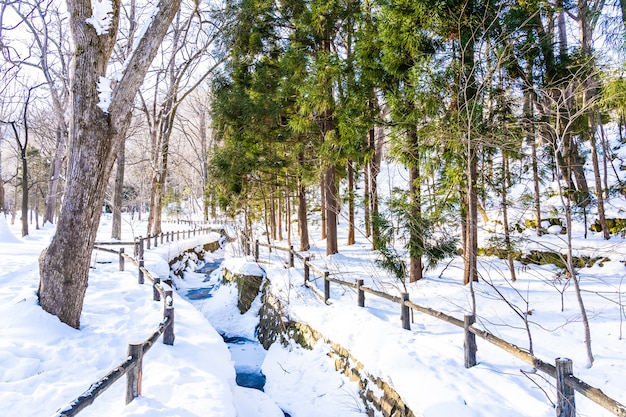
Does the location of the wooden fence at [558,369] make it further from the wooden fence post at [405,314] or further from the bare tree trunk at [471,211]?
the bare tree trunk at [471,211]

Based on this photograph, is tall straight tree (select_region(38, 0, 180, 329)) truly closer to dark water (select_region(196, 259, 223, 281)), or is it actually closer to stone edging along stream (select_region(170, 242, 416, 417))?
stone edging along stream (select_region(170, 242, 416, 417))

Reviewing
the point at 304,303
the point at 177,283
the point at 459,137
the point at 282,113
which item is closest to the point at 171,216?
the point at 177,283

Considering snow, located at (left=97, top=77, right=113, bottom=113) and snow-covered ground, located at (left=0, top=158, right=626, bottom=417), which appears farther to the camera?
snow, located at (left=97, top=77, right=113, bottom=113)

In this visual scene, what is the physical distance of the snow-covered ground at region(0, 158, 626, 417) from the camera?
11.5 feet

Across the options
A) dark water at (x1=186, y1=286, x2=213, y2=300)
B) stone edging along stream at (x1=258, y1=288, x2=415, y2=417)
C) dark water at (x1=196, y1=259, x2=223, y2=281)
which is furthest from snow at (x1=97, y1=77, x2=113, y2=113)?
dark water at (x1=196, y1=259, x2=223, y2=281)

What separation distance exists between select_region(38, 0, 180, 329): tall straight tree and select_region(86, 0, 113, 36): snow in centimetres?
1

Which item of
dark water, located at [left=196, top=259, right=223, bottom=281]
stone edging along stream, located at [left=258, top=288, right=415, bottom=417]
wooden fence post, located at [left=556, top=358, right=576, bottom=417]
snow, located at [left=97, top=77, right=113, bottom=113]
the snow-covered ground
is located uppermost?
snow, located at [left=97, top=77, right=113, bottom=113]

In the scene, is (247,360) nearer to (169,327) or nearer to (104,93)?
(169,327)

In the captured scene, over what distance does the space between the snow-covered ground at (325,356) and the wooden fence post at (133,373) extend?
0.12 metres

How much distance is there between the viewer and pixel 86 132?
Answer: 15.5 ft

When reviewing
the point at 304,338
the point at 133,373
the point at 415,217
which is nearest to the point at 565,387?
the point at 133,373

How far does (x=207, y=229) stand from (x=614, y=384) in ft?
79.2

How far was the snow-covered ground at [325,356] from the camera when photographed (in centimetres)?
350

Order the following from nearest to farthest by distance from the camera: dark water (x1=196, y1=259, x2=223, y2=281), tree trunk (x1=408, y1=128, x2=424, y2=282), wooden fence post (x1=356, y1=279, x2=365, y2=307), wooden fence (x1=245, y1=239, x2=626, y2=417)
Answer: wooden fence (x1=245, y1=239, x2=626, y2=417)
wooden fence post (x1=356, y1=279, x2=365, y2=307)
tree trunk (x1=408, y1=128, x2=424, y2=282)
dark water (x1=196, y1=259, x2=223, y2=281)
